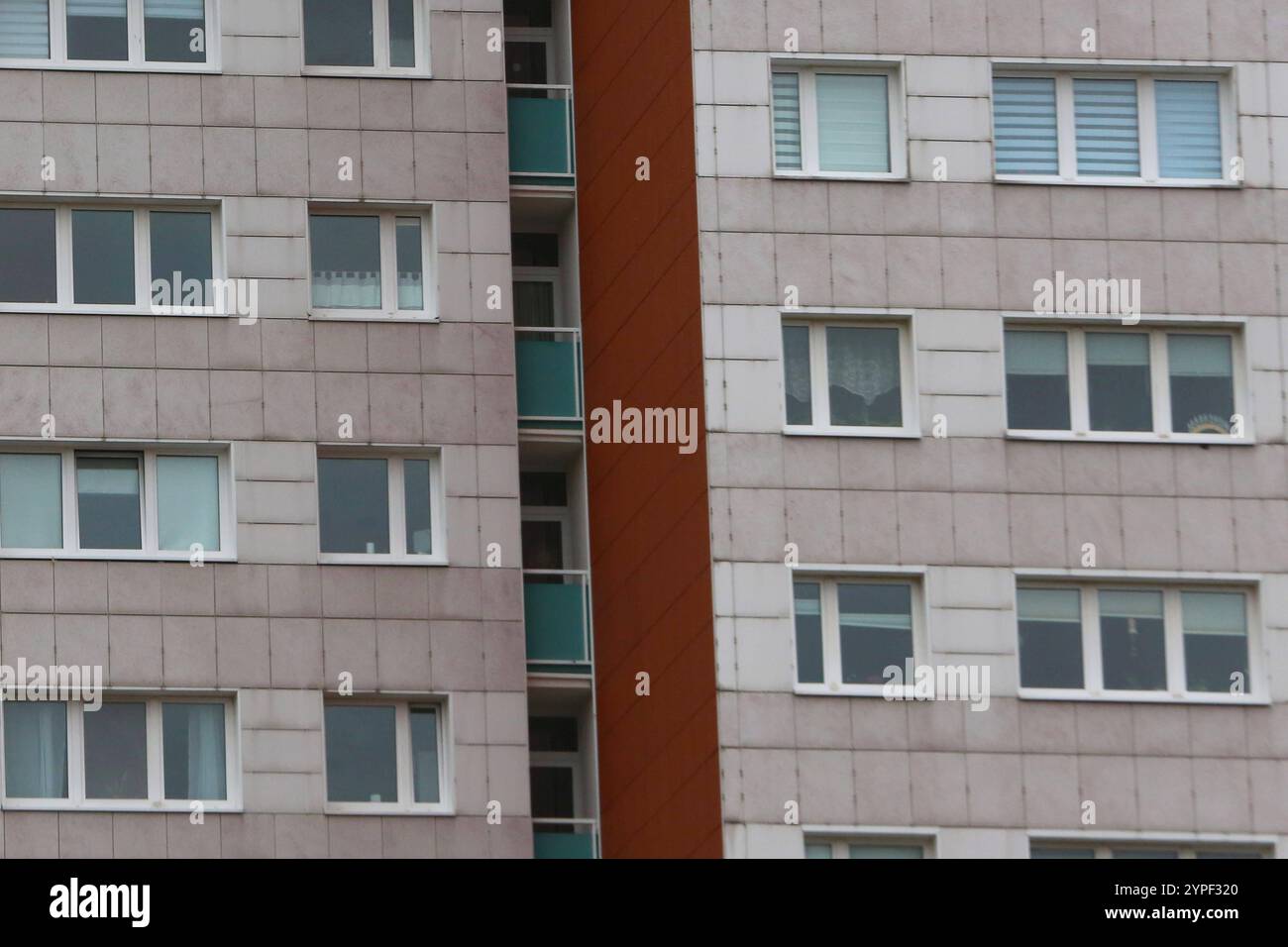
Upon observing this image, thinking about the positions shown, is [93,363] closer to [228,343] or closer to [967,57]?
[228,343]

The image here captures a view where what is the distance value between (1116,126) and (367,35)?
392 inches

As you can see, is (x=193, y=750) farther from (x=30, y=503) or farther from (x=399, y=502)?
(x=399, y=502)

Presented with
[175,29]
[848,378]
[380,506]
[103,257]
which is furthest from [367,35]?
[848,378]

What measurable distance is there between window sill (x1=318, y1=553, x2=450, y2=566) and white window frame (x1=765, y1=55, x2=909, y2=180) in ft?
21.7

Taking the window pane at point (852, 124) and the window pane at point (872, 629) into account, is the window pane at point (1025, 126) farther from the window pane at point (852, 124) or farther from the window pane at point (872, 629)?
the window pane at point (872, 629)

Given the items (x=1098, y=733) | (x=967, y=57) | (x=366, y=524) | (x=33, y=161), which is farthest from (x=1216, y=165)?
(x=33, y=161)

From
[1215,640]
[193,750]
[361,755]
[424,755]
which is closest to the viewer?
[193,750]

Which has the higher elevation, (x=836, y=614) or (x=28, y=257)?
(x=28, y=257)

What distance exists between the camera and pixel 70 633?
173ft

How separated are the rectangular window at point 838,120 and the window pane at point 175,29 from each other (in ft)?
25.2

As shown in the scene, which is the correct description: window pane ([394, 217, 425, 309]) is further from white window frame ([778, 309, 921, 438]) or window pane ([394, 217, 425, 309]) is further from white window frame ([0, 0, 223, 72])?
white window frame ([778, 309, 921, 438])

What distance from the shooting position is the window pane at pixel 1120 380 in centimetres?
5359

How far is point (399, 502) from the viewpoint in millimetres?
54375

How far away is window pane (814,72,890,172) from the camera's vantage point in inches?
2125
